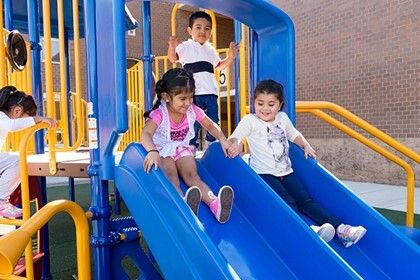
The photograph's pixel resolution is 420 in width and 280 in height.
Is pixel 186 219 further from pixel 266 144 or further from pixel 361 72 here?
pixel 361 72

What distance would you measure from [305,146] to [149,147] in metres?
1.09

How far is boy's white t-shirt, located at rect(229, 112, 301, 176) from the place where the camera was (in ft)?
7.95

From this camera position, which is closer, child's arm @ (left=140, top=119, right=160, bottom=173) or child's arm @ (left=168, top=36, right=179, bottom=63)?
child's arm @ (left=140, top=119, right=160, bottom=173)

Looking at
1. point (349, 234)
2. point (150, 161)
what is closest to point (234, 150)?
point (150, 161)

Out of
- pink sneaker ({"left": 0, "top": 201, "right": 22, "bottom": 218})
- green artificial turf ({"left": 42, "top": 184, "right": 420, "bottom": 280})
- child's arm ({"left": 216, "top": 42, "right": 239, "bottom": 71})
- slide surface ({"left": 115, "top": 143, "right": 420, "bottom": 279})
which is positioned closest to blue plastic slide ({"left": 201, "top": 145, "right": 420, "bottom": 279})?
slide surface ({"left": 115, "top": 143, "right": 420, "bottom": 279})

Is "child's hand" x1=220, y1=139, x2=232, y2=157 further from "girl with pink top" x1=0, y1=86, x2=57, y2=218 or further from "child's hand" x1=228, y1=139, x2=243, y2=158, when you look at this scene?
"girl with pink top" x1=0, y1=86, x2=57, y2=218

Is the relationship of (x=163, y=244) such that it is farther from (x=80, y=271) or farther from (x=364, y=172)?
(x=364, y=172)

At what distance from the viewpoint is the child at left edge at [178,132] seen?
6.76 ft

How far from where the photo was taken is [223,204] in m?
2.02

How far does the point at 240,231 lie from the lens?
6.86 ft

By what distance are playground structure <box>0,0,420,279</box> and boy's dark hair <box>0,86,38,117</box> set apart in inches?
14.5

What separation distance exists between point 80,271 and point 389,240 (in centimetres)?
155

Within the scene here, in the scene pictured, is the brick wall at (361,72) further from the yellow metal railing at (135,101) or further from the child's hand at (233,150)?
the child's hand at (233,150)

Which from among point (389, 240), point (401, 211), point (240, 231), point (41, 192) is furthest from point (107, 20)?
point (401, 211)
